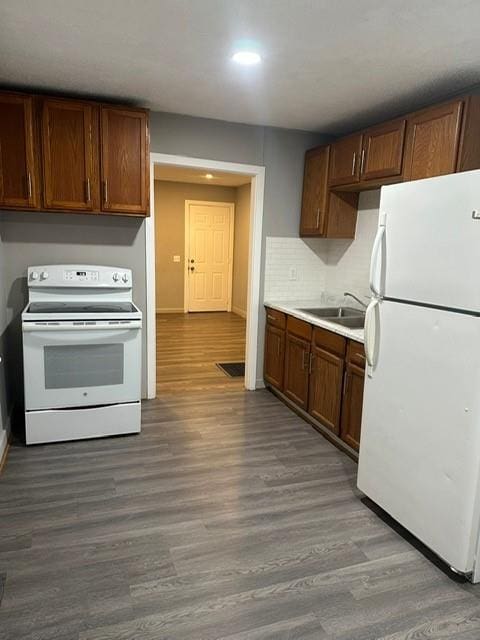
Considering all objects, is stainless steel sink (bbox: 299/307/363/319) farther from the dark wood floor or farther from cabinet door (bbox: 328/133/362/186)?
the dark wood floor

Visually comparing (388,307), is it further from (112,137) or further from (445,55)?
(112,137)

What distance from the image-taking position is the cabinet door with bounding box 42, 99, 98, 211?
3.03 m

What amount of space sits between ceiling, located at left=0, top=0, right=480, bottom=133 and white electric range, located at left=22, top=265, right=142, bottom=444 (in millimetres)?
1385

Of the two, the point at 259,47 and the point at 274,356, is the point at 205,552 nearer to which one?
the point at 274,356

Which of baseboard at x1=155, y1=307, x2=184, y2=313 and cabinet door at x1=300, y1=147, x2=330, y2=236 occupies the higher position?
cabinet door at x1=300, y1=147, x2=330, y2=236

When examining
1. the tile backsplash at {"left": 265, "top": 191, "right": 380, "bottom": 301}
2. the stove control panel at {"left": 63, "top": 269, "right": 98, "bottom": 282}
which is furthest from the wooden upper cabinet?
the stove control panel at {"left": 63, "top": 269, "right": 98, "bottom": 282}

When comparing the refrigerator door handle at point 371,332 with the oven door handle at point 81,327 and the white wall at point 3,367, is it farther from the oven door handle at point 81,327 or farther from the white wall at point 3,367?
the white wall at point 3,367

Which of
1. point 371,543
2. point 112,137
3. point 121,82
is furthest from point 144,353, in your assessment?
point 371,543

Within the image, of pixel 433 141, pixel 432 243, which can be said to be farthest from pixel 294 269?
pixel 432 243

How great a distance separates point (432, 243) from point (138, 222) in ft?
8.09

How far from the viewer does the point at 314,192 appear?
3.94 meters

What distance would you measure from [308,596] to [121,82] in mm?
3134

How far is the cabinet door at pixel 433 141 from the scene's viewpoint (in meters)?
2.49

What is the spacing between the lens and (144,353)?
152 inches
